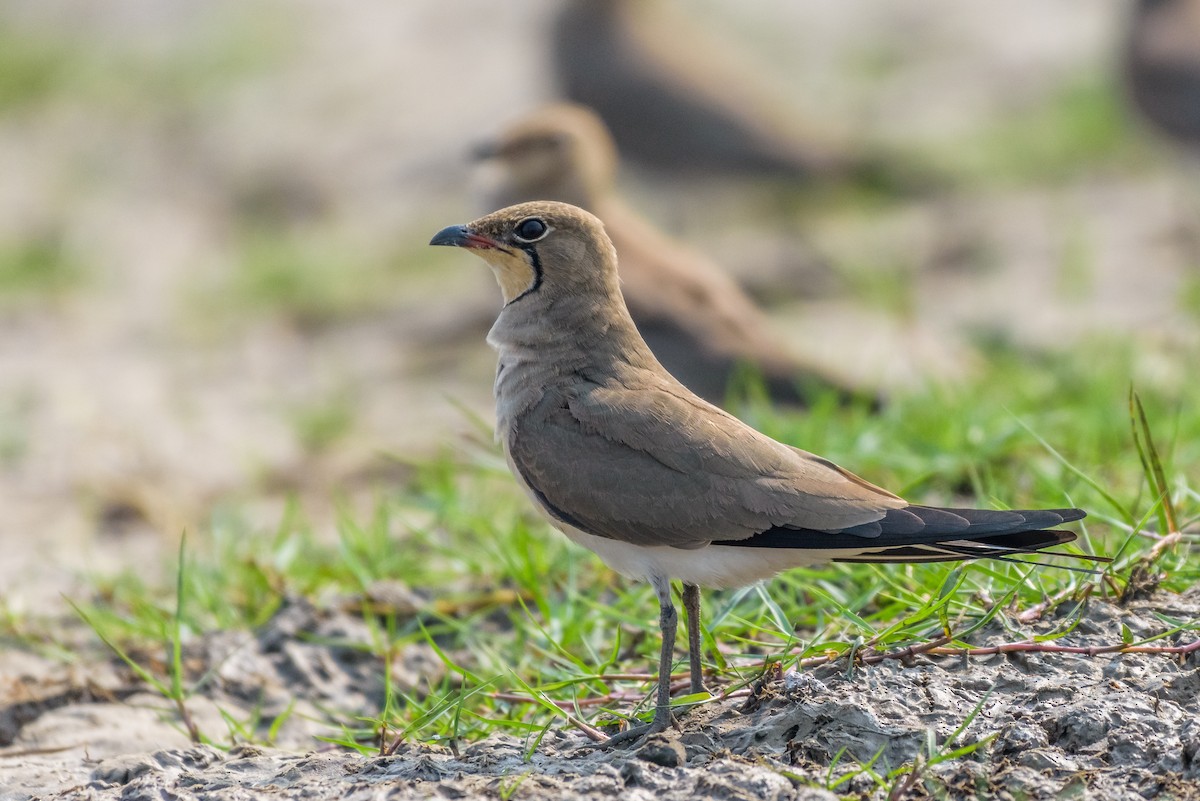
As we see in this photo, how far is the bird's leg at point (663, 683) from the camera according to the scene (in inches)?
118

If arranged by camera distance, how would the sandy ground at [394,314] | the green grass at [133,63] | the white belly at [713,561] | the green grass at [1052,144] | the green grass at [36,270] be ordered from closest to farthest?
the sandy ground at [394,314] → the white belly at [713,561] → the green grass at [36,270] → the green grass at [1052,144] → the green grass at [133,63]

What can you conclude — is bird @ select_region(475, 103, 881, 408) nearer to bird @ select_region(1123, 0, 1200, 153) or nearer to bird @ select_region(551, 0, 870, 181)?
bird @ select_region(551, 0, 870, 181)

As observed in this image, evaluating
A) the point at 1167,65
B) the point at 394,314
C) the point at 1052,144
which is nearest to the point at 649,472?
the point at 394,314

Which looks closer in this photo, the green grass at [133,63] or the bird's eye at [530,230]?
the bird's eye at [530,230]

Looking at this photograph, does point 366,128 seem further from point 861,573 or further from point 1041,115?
point 861,573

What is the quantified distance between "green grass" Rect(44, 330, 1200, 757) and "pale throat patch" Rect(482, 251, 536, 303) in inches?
31.7

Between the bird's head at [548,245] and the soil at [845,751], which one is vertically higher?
the bird's head at [548,245]

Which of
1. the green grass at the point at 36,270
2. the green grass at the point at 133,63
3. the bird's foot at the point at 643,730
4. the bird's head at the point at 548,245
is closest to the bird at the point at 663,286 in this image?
the bird's head at the point at 548,245

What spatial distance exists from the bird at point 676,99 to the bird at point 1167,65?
1.73 m

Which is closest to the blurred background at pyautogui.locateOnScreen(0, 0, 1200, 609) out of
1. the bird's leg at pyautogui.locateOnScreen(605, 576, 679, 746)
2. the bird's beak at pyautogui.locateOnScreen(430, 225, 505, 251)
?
the bird's beak at pyautogui.locateOnScreen(430, 225, 505, 251)

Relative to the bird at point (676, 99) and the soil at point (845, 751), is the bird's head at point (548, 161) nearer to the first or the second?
the bird at point (676, 99)

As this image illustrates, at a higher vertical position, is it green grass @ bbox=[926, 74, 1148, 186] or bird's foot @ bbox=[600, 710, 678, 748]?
green grass @ bbox=[926, 74, 1148, 186]

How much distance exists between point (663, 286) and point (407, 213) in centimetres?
380

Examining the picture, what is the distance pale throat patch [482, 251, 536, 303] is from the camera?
3.61 metres
